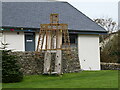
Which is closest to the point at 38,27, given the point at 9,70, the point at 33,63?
the point at 33,63

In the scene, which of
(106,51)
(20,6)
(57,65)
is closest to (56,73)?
(57,65)

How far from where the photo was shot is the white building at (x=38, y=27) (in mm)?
20172

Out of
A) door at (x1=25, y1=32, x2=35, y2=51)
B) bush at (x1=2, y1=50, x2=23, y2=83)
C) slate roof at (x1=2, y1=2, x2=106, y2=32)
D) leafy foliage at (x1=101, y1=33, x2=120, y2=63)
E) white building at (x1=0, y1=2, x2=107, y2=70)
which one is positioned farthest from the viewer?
leafy foliage at (x1=101, y1=33, x2=120, y2=63)

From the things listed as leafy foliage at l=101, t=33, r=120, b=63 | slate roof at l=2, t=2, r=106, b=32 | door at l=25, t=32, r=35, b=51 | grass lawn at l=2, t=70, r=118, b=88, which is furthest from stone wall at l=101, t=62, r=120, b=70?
grass lawn at l=2, t=70, r=118, b=88

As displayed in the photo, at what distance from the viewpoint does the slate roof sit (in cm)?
2075

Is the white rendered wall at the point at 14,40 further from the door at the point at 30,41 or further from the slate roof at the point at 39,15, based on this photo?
the slate roof at the point at 39,15

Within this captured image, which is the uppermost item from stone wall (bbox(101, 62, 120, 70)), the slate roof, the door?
the slate roof

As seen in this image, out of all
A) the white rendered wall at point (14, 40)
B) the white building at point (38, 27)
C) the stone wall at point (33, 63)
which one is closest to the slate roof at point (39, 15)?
the white building at point (38, 27)

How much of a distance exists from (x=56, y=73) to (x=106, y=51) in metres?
13.8

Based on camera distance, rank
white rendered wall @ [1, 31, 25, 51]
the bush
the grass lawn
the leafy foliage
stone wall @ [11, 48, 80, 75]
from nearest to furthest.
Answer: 1. the grass lawn
2. the bush
3. stone wall @ [11, 48, 80, 75]
4. white rendered wall @ [1, 31, 25, 51]
5. the leafy foliage

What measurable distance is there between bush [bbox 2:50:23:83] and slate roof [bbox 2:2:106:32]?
6.24 metres

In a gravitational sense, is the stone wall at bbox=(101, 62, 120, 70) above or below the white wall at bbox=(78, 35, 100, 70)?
below

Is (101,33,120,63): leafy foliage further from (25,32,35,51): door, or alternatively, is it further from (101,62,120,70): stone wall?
(25,32,35,51): door

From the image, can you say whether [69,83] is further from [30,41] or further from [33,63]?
[30,41]
